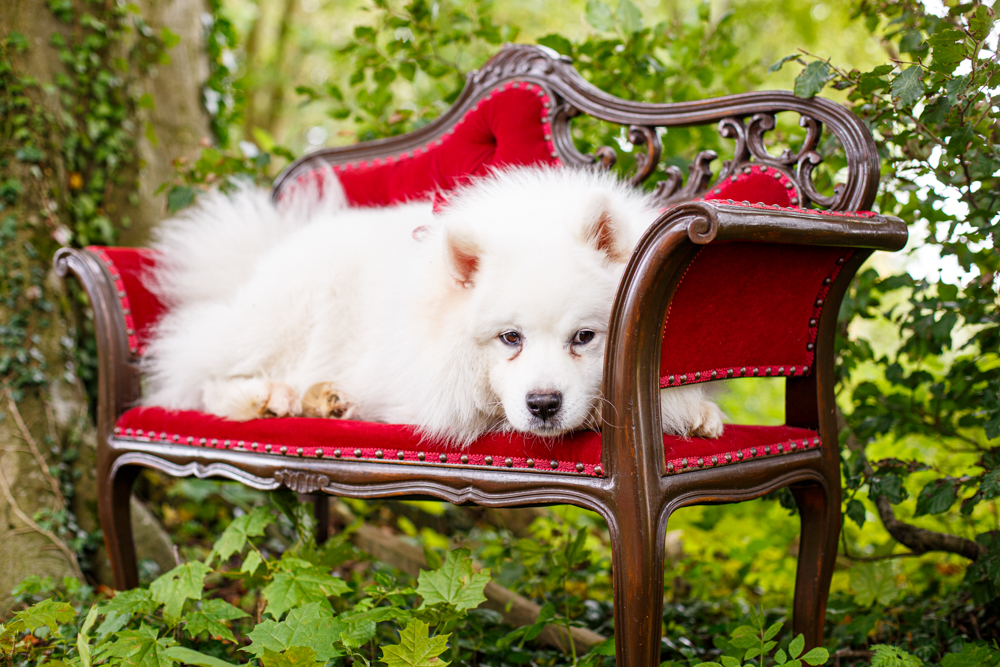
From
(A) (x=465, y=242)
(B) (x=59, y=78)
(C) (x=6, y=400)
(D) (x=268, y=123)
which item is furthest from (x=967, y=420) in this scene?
(D) (x=268, y=123)

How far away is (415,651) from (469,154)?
1936 millimetres

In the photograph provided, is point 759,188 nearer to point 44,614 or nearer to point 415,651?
point 415,651

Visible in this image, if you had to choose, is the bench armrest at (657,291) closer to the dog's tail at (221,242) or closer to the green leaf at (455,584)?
the green leaf at (455,584)

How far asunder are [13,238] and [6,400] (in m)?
0.68

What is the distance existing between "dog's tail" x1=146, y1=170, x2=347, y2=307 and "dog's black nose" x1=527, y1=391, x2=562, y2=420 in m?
1.68

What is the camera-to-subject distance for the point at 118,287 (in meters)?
2.59

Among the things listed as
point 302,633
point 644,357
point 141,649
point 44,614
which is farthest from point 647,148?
point 44,614

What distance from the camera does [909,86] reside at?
1.82 m

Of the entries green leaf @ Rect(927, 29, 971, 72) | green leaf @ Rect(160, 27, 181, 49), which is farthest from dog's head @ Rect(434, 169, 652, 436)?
green leaf @ Rect(160, 27, 181, 49)

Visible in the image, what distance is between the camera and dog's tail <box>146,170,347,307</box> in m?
2.82

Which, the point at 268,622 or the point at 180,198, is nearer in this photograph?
the point at 268,622

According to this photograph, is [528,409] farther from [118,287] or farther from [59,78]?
[59,78]

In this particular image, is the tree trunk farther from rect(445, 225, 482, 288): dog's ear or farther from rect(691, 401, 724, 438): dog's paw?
rect(691, 401, 724, 438): dog's paw

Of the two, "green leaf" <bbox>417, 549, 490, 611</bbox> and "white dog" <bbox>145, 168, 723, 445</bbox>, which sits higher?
"white dog" <bbox>145, 168, 723, 445</bbox>
